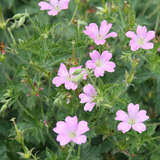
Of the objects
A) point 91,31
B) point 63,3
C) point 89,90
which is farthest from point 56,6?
point 89,90

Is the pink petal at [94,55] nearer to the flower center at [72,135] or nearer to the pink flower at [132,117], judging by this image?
the pink flower at [132,117]

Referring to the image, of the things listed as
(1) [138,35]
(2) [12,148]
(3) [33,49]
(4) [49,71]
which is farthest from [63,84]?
(2) [12,148]

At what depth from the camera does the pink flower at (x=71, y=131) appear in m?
1.55

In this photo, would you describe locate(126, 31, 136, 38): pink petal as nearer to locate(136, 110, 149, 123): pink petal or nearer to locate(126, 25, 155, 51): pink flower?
locate(126, 25, 155, 51): pink flower

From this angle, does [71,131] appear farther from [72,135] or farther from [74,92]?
[74,92]

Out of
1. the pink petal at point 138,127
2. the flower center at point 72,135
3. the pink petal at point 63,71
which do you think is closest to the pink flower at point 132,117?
the pink petal at point 138,127

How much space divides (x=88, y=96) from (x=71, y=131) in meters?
0.22

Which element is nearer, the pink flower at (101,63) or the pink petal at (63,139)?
the pink petal at (63,139)

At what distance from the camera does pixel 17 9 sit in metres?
3.02

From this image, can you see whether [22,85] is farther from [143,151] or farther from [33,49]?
[143,151]

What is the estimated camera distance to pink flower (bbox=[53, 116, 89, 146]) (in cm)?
155

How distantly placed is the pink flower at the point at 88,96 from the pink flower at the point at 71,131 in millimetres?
112

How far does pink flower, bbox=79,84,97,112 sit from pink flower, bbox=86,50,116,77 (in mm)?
103

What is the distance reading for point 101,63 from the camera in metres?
1.80
